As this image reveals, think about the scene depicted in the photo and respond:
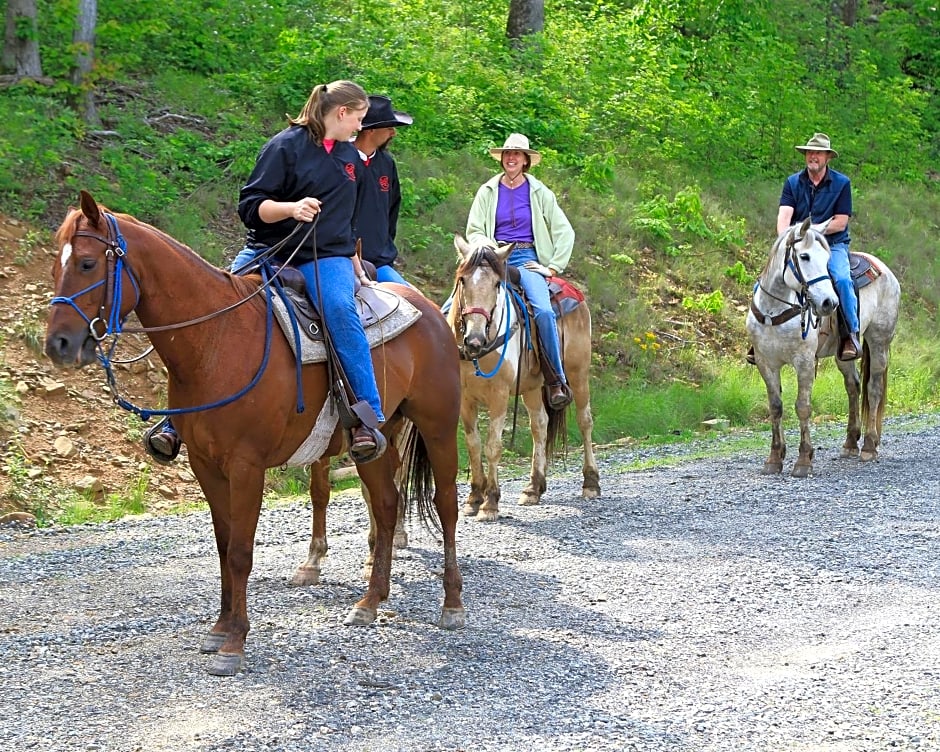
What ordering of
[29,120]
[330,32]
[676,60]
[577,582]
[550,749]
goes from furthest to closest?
[676,60] < [330,32] < [29,120] < [577,582] < [550,749]

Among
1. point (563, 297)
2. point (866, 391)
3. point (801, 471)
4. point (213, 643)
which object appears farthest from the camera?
point (866, 391)

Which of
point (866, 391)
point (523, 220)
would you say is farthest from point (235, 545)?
point (866, 391)

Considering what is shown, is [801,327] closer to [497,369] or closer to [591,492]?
[591,492]

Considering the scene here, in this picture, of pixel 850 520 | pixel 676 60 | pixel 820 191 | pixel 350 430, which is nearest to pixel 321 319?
pixel 350 430

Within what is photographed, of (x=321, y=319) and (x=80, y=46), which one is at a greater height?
(x=80, y=46)

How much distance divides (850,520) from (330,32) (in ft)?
36.9

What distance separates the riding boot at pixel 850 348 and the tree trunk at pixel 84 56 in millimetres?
9117

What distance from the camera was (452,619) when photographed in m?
6.77

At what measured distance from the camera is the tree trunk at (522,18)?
2144 cm

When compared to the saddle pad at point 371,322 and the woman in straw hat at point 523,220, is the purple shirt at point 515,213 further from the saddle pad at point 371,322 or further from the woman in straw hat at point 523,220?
the saddle pad at point 371,322

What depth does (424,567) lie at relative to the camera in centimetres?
815

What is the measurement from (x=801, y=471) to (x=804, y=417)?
1.78 feet

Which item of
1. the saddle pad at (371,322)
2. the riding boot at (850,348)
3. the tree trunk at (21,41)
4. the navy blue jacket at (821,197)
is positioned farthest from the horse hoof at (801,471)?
the tree trunk at (21,41)

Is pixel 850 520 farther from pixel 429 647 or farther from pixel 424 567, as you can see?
pixel 429 647
